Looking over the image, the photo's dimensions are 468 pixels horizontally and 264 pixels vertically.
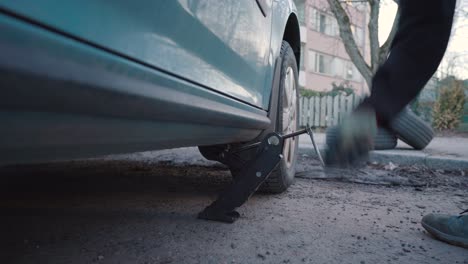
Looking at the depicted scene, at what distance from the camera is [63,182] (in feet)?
9.05

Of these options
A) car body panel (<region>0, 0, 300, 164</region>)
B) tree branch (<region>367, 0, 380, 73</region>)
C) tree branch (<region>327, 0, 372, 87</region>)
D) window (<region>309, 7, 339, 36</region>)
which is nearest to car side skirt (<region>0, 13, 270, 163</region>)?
car body panel (<region>0, 0, 300, 164</region>)

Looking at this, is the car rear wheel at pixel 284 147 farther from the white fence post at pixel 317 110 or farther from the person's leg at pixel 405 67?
the white fence post at pixel 317 110

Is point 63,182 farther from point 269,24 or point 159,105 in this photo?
point 159,105

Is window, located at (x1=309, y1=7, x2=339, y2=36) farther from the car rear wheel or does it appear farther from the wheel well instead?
the car rear wheel

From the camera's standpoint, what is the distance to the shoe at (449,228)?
1.75 meters

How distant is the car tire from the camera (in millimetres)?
2416

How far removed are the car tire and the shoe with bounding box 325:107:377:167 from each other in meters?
0.88

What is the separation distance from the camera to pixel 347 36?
1052 cm

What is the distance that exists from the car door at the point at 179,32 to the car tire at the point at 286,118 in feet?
1.64

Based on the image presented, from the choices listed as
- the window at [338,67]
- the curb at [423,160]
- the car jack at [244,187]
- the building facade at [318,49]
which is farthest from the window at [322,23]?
the car jack at [244,187]

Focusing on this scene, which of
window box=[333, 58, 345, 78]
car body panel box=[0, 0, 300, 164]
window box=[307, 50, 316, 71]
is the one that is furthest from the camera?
window box=[333, 58, 345, 78]

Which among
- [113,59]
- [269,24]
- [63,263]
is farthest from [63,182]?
[113,59]

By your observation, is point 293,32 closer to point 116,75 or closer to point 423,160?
point 423,160

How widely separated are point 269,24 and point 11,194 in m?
1.79
